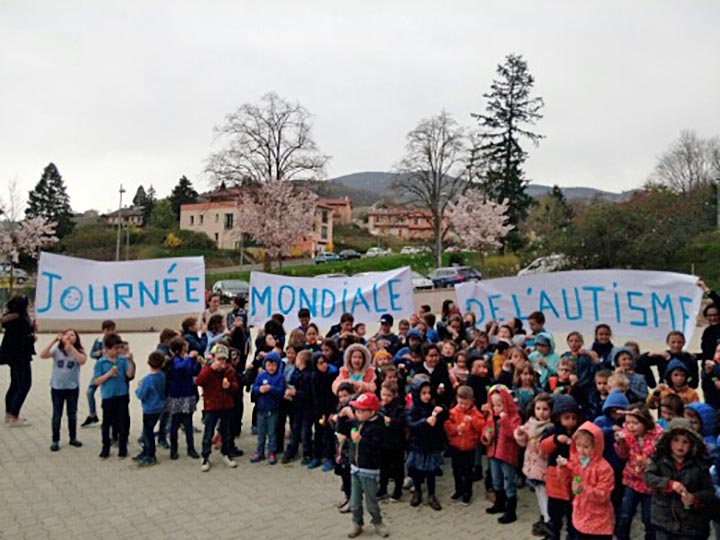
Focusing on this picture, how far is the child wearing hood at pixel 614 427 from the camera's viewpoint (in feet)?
16.7

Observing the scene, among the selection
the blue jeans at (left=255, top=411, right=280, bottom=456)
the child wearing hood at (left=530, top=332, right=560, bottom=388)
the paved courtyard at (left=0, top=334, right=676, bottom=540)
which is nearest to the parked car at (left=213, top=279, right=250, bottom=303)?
the paved courtyard at (left=0, top=334, right=676, bottom=540)

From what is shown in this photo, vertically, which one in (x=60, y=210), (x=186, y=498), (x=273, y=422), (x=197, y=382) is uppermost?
(x=60, y=210)

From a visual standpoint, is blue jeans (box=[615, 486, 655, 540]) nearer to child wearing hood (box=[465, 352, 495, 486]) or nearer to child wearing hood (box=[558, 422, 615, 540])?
child wearing hood (box=[558, 422, 615, 540])

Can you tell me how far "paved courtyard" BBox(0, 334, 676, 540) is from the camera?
5539 millimetres

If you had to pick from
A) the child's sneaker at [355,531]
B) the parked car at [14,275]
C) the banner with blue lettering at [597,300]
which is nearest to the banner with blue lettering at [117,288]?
the banner with blue lettering at [597,300]

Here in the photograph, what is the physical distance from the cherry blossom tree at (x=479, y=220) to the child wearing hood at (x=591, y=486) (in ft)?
140

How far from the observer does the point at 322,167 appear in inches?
1891

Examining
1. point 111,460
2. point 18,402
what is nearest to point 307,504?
point 111,460

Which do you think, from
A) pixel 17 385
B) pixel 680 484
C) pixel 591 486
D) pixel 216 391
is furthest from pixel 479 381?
pixel 17 385

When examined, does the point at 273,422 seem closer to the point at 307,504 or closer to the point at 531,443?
the point at 307,504

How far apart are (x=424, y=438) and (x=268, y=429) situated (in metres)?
2.34

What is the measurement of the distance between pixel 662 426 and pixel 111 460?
627cm

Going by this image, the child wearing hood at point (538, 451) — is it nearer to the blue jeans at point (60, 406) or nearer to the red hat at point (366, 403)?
the red hat at point (366, 403)

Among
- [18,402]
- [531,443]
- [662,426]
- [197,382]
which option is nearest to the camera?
[662,426]
